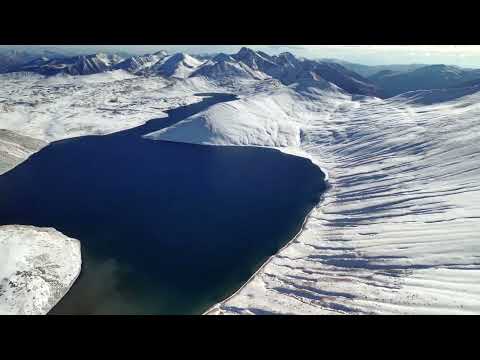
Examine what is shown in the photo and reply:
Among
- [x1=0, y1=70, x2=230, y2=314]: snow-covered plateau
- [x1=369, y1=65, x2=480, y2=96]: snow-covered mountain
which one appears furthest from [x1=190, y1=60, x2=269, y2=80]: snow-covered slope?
[x1=369, y1=65, x2=480, y2=96]: snow-covered mountain

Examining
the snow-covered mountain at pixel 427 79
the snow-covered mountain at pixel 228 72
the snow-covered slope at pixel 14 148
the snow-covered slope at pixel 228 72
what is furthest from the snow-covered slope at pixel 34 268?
the snow-covered mountain at pixel 427 79

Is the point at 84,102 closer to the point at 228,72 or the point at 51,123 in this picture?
the point at 51,123

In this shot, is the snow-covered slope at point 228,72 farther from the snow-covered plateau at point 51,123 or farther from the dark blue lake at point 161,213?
the dark blue lake at point 161,213

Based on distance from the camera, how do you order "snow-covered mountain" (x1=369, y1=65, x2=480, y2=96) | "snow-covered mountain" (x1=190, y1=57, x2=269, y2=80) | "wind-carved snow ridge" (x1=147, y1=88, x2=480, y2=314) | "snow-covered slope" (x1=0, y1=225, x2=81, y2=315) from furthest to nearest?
"snow-covered mountain" (x1=190, y1=57, x2=269, y2=80) < "snow-covered mountain" (x1=369, y1=65, x2=480, y2=96) < "wind-carved snow ridge" (x1=147, y1=88, x2=480, y2=314) < "snow-covered slope" (x1=0, y1=225, x2=81, y2=315)

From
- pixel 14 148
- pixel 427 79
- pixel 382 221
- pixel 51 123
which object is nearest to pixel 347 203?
pixel 382 221

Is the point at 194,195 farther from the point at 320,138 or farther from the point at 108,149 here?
the point at 320,138

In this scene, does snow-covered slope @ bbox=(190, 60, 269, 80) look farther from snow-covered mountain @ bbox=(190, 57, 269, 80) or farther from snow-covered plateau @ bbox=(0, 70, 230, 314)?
snow-covered plateau @ bbox=(0, 70, 230, 314)
